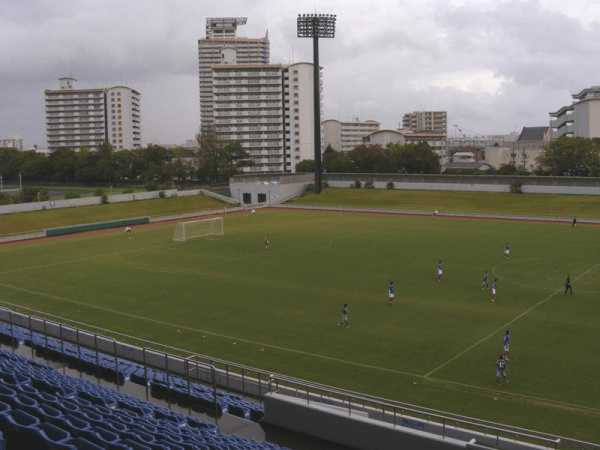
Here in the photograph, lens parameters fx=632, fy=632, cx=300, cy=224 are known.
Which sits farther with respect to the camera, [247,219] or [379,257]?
[247,219]

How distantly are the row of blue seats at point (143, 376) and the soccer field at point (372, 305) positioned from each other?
4.49m

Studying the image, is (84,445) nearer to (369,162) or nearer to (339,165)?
(369,162)

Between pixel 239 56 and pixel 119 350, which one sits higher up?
pixel 239 56

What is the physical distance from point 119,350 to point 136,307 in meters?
9.38

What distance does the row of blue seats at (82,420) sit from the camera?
10.3 meters

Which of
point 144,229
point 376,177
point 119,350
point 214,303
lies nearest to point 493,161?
point 376,177

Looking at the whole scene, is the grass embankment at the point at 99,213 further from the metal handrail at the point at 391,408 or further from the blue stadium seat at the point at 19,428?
the blue stadium seat at the point at 19,428

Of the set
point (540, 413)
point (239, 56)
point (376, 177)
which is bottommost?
point (540, 413)

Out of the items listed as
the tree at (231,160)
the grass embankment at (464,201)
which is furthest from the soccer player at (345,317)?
the tree at (231,160)

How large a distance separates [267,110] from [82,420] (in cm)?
13267

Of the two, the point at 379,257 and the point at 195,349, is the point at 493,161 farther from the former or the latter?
the point at 195,349

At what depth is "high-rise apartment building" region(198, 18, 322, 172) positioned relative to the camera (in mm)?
139250

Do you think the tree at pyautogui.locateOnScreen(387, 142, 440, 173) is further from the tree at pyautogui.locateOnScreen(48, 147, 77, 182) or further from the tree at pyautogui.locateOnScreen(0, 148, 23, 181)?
the tree at pyautogui.locateOnScreen(0, 148, 23, 181)

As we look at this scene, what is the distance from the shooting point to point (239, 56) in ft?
648
